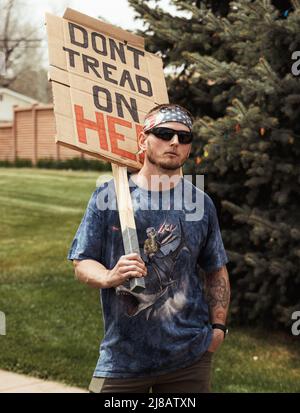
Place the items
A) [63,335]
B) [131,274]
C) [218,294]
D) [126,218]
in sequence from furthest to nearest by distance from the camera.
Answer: [63,335]
[218,294]
[126,218]
[131,274]

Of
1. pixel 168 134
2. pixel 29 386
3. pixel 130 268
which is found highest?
pixel 168 134

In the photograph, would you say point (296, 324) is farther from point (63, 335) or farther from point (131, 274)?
point (131, 274)

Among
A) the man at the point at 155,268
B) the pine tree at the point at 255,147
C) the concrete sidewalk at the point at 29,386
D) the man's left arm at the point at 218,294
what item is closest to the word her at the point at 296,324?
the pine tree at the point at 255,147

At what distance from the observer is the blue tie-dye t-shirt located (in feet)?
10.3

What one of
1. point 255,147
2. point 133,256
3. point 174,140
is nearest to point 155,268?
point 133,256

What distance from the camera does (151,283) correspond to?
3125mm

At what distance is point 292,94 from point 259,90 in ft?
0.90

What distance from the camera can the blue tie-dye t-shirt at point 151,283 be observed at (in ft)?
10.3

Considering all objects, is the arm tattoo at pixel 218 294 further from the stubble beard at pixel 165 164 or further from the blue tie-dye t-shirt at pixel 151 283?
the stubble beard at pixel 165 164

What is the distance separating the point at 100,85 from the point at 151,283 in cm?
85

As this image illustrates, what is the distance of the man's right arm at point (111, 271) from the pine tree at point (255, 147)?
11.7 feet

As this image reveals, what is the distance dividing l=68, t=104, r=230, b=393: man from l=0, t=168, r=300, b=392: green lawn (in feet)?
9.70
